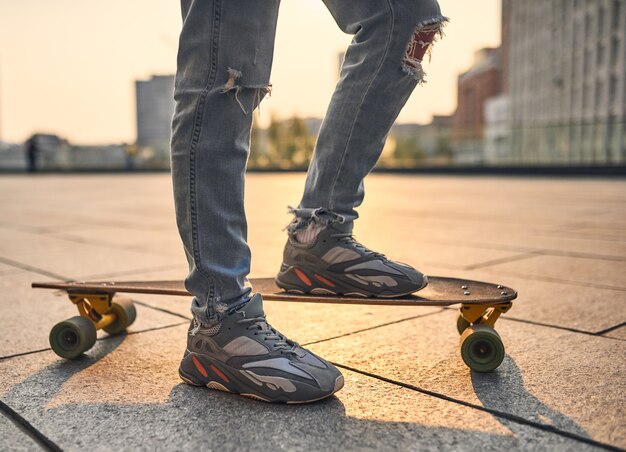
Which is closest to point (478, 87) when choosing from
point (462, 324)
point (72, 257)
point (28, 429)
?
point (72, 257)

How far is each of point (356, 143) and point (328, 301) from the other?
0.49 meters

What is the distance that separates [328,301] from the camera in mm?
1873

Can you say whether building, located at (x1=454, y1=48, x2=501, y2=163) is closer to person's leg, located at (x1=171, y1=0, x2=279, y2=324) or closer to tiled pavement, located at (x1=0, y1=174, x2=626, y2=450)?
tiled pavement, located at (x1=0, y1=174, x2=626, y2=450)

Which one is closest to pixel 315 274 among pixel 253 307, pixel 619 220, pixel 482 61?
pixel 253 307

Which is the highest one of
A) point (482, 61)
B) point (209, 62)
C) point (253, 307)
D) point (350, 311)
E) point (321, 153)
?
point (482, 61)

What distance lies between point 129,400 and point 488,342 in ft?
3.27

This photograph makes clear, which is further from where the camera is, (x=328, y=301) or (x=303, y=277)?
(x=303, y=277)

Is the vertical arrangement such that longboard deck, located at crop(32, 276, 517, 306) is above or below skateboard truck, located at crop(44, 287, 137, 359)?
above

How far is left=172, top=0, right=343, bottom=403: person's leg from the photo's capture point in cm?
150

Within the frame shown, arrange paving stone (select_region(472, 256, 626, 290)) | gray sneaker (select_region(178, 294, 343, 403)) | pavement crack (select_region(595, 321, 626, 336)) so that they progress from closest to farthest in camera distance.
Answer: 1. gray sneaker (select_region(178, 294, 343, 403))
2. pavement crack (select_region(595, 321, 626, 336))
3. paving stone (select_region(472, 256, 626, 290))

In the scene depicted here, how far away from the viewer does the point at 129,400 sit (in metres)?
1.63

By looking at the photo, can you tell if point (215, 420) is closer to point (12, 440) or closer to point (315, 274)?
point (12, 440)

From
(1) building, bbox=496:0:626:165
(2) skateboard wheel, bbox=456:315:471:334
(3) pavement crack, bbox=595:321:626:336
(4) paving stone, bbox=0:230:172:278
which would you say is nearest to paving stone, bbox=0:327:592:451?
(2) skateboard wheel, bbox=456:315:471:334

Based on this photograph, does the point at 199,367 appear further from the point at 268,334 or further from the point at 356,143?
the point at 356,143
